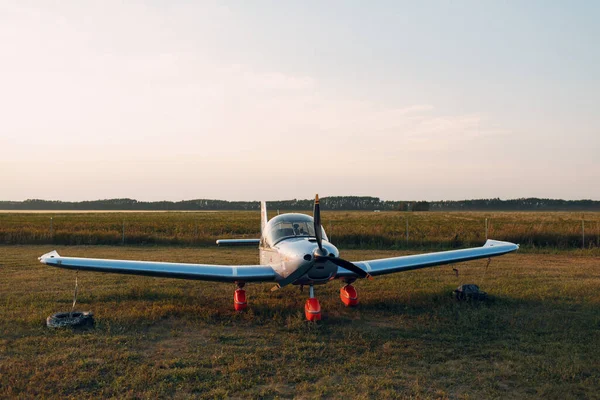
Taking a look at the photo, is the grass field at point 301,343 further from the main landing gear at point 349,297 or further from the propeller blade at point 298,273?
the propeller blade at point 298,273

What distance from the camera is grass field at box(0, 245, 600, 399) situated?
5.13m

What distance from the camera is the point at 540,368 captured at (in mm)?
5656

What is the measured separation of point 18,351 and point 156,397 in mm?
2826

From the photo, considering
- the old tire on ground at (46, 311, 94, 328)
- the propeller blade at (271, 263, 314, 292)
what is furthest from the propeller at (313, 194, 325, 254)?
the old tire on ground at (46, 311, 94, 328)

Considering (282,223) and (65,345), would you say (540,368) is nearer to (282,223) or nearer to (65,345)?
(282,223)

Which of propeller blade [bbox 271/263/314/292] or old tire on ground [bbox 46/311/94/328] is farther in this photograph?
propeller blade [bbox 271/263/314/292]

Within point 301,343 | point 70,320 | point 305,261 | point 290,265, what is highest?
point 305,261

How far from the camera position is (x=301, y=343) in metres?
6.69

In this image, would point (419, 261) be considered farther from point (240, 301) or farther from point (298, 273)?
point (240, 301)

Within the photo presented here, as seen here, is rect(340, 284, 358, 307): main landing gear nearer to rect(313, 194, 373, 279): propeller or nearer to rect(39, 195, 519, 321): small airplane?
rect(39, 195, 519, 321): small airplane

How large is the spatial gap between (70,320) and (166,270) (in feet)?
5.85

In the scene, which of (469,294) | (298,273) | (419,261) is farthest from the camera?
(419,261)

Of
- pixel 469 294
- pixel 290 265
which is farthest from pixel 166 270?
pixel 469 294

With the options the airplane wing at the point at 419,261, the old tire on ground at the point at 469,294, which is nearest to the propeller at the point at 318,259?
the airplane wing at the point at 419,261
